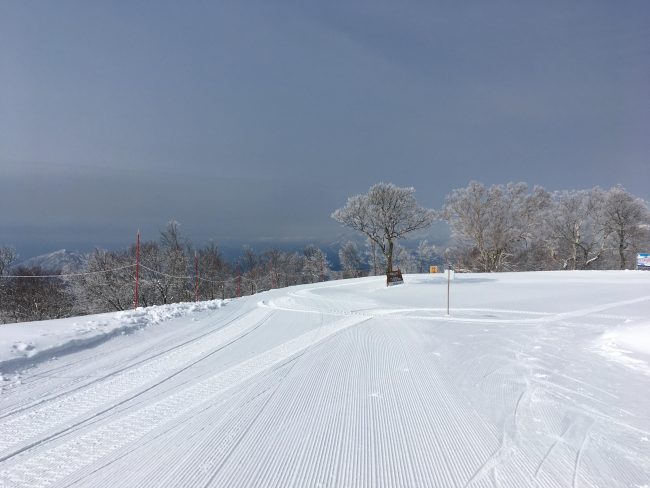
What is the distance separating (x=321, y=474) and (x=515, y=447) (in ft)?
5.96

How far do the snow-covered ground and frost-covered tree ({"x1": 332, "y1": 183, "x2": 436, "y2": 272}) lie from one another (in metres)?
25.0

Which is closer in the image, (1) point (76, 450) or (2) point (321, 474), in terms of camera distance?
(2) point (321, 474)

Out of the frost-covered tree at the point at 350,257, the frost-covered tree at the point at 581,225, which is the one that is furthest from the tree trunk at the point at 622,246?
the frost-covered tree at the point at 350,257

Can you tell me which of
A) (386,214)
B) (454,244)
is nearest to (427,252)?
(454,244)

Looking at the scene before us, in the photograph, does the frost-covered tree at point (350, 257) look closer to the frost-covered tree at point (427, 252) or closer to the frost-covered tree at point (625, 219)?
the frost-covered tree at point (427, 252)

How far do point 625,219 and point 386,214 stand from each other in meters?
26.7

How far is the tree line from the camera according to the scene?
34375mm

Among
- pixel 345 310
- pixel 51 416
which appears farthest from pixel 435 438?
pixel 345 310

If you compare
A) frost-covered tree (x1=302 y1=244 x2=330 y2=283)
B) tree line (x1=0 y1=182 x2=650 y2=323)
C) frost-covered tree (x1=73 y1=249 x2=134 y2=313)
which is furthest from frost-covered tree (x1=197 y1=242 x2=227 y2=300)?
frost-covered tree (x1=302 y1=244 x2=330 y2=283)

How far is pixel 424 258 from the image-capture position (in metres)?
47.7

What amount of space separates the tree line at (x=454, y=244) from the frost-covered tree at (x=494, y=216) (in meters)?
0.11

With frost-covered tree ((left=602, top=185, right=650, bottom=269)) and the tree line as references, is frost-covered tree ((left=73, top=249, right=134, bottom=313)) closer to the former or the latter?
the tree line

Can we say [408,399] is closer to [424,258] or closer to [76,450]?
[76,450]

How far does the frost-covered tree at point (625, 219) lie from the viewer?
3756 centimetres
